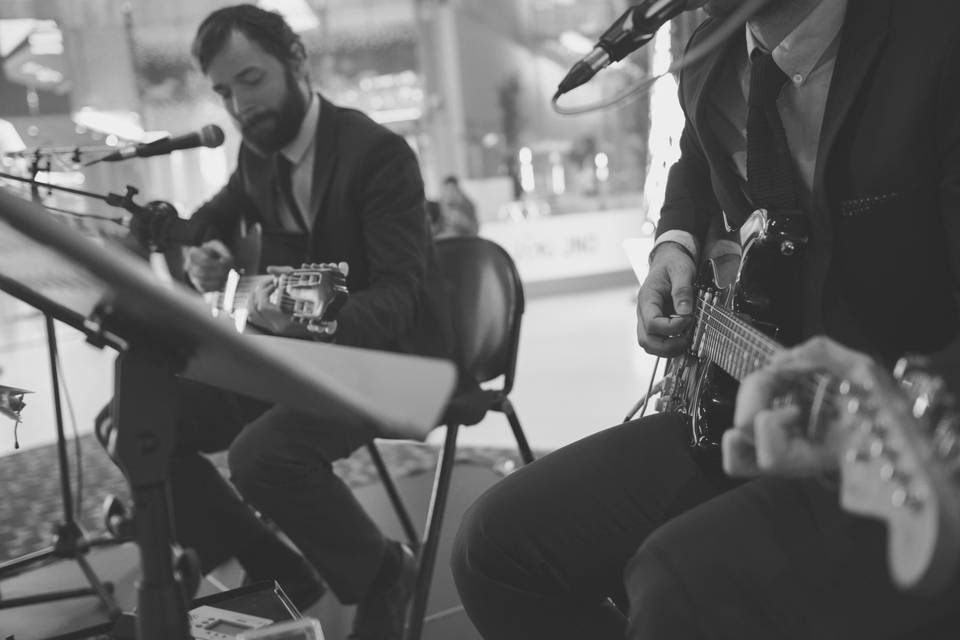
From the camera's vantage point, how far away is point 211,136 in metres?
1.78

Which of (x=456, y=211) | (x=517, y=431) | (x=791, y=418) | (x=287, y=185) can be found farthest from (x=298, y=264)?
(x=456, y=211)

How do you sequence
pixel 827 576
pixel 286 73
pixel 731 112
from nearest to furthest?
pixel 827 576 → pixel 731 112 → pixel 286 73

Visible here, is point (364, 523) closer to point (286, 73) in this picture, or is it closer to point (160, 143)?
point (160, 143)

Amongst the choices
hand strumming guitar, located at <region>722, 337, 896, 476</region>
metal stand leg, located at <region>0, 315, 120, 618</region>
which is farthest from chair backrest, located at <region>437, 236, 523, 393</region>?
hand strumming guitar, located at <region>722, 337, 896, 476</region>

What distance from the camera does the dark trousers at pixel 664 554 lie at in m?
0.81

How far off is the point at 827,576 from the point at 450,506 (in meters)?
1.98

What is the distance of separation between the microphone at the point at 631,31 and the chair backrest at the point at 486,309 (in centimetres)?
90

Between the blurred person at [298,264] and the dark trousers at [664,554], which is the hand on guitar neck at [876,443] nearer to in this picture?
the dark trousers at [664,554]

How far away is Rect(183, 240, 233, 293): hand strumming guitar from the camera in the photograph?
2098 mm

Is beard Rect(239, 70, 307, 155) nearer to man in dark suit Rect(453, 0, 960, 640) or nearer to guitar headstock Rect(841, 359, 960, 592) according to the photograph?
man in dark suit Rect(453, 0, 960, 640)

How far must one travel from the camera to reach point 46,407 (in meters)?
4.89

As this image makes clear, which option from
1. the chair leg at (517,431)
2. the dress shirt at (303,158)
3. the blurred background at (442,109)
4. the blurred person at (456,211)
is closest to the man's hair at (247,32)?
the dress shirt at (303,158)

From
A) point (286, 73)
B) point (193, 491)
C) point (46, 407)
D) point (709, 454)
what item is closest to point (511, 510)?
point (709, 454)

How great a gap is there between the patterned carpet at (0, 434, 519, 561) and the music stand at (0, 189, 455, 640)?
6.73 feet
